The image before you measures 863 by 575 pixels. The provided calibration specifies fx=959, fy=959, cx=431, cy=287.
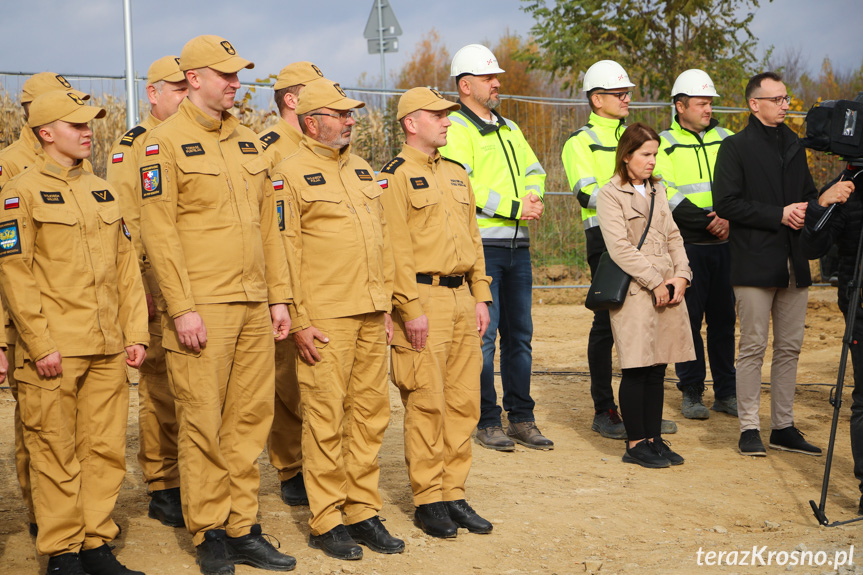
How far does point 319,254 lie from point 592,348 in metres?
3.15

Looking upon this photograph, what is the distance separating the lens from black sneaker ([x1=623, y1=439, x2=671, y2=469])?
20.8 feet

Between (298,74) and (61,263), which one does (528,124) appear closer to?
(298,74)

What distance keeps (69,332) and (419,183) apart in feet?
6.36

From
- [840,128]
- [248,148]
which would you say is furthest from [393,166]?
[840,128]

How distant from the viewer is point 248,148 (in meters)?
4.68

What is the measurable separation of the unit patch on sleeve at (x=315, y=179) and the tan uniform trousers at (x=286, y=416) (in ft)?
3.98

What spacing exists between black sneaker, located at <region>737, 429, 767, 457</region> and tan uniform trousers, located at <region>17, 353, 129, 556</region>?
4213mm

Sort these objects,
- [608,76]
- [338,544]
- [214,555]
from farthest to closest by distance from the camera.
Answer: [608,76]
[338,544]
[214,555]

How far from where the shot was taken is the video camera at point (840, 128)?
17.8ft

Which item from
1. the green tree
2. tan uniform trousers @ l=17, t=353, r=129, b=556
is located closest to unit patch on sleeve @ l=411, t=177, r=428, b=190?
tan uniform trousers @ l=17, t=353, r=129, b=556

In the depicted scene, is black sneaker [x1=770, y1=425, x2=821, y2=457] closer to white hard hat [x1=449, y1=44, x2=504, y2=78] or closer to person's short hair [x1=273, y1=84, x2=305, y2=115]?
white hard hat [x1=449, y1=44, x2=504, y2=78]

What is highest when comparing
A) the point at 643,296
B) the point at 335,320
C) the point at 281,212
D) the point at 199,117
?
the point at 199,117

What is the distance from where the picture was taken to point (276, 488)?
582 cm

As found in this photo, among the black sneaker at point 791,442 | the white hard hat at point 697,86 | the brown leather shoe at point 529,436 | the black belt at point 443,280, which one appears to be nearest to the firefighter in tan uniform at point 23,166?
the black belt at point 443,280
